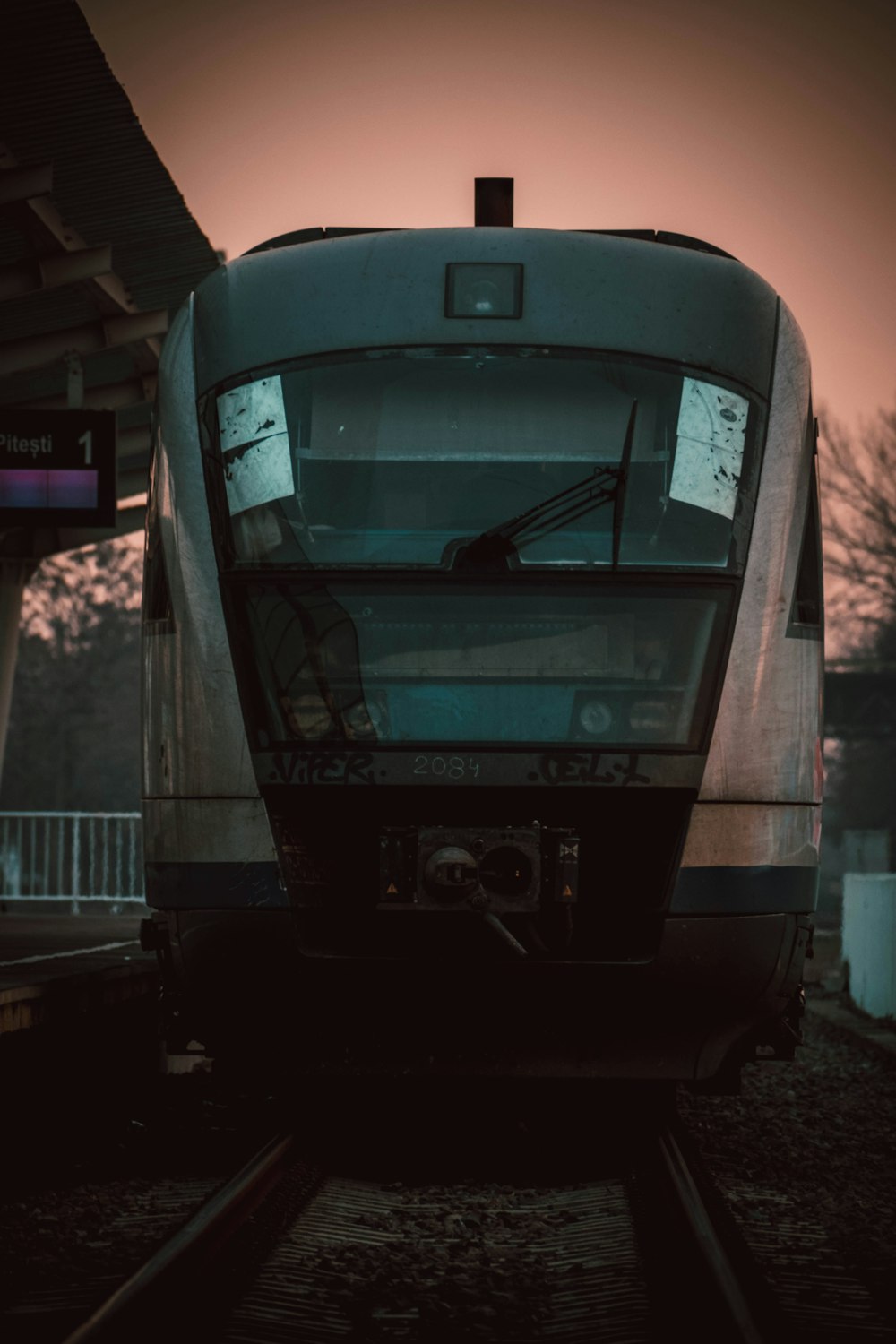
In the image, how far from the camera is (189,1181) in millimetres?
6820

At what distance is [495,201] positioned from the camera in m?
8.38

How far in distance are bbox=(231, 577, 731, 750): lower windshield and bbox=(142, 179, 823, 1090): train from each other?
0.04 ft

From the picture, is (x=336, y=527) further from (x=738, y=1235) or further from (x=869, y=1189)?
(x=869, y=1189)

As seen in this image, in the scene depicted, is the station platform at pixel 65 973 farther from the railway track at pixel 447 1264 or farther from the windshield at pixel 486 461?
the windshield at pixel 486 461

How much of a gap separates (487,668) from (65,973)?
3363mm

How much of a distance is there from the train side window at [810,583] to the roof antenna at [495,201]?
230 centimetres

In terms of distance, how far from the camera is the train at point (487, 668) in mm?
6027

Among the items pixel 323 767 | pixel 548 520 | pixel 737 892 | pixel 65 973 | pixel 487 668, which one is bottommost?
pixel 65 973

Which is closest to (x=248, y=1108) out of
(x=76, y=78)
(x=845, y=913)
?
(x=76, y=78)

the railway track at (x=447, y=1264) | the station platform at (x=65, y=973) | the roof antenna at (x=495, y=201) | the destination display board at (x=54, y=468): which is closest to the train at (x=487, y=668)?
the railway track at (x=447, y=1264)

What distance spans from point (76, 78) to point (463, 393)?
6068 millimetres

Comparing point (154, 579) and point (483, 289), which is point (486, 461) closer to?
point (483, 289)

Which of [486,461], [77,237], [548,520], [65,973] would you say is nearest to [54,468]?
[77,237]

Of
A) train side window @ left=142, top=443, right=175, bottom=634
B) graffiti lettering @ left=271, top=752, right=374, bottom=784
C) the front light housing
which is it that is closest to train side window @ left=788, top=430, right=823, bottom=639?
the front light housing
